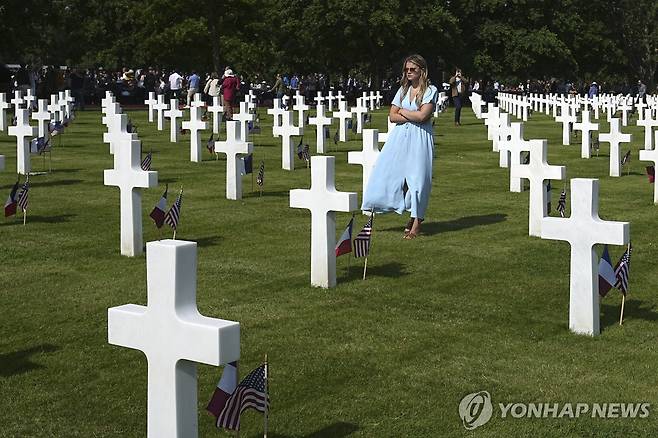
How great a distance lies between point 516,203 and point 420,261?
5050 mm

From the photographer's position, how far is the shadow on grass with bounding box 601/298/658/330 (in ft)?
29.0

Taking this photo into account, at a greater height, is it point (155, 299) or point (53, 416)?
point (155, 299)

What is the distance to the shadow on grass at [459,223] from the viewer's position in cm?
1351

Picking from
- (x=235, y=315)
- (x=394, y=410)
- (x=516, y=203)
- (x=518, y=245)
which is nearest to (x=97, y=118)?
(x=516, y=203)

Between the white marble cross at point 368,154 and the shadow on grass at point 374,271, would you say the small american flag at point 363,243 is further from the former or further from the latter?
the white marble cross at point 368,154

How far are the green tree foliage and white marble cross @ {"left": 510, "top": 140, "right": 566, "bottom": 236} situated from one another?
128ft

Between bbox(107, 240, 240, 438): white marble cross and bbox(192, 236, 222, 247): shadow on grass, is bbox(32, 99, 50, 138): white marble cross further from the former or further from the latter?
bbox(107, 240, 240, 438): white marble cross

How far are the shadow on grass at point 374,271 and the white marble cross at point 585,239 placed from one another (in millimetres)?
2414

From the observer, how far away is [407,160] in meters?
12.8

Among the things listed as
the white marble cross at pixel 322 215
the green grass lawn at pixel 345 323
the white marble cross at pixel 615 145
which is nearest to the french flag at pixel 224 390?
the green grass lawn at pixel 345 323

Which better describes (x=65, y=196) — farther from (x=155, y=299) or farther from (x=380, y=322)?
(x=155, y=299)

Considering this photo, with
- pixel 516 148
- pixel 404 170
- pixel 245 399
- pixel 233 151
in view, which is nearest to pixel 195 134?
pixel 233 151

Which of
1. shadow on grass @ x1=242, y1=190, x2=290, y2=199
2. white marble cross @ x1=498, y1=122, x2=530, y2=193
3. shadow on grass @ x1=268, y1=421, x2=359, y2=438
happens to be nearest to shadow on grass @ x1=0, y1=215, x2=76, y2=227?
shadow on grass @ x1=242, y1=190, x2=290, y2=199

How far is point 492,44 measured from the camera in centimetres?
6431
